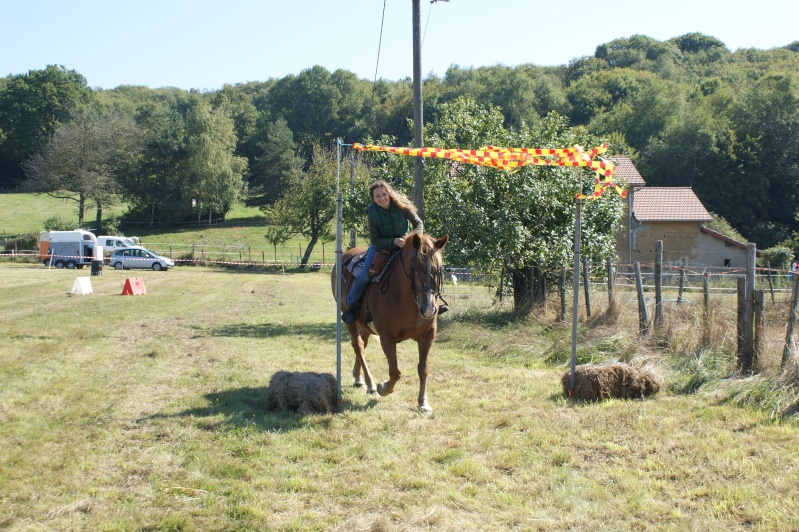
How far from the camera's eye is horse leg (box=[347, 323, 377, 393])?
28.8 ft

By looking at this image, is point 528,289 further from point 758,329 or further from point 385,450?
point 385,450

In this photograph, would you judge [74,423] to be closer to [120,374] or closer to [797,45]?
[120,374]

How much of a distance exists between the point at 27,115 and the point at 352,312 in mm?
96790

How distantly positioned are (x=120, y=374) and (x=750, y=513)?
856 centimetres

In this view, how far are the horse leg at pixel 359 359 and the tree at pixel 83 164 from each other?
59424mm

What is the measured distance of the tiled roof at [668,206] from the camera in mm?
44625

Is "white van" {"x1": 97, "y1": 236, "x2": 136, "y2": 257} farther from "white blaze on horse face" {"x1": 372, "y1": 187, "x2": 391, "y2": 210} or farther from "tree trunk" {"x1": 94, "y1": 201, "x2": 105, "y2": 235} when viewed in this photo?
"white blaze on horse face" {"x1": 372, "y1": 187, "x2": 391, "y2": 210}

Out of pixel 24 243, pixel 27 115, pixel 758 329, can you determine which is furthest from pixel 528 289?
pixel 27 115

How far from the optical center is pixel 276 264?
4725 centimetres

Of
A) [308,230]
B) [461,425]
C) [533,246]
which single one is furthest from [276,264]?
[461,425]

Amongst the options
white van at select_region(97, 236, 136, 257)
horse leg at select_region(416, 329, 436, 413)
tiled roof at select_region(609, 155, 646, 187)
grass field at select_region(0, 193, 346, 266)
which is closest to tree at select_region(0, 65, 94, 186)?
grass field at select_region(0, 193, 346, 266)

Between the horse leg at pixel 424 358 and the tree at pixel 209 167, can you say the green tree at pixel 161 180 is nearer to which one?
the tree at pixel 209 167

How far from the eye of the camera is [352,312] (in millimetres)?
8508

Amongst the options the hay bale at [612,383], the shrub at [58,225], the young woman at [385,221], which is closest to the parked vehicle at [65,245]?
the shrub at [58,225]
